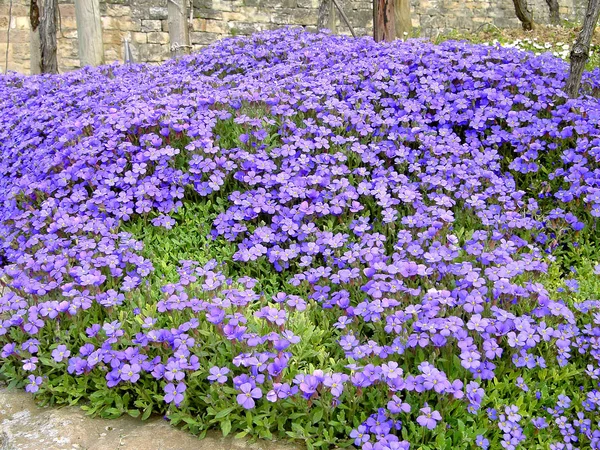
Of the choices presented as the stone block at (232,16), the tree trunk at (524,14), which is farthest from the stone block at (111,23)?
the tree trunk at (524,14)

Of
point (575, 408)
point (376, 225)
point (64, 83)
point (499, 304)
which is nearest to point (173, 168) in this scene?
point (376, 225)

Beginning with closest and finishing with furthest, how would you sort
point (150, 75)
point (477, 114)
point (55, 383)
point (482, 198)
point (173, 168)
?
point (55, 383) < point (482, 198) < point (173, 168) < point (477, 114) < point (150, 75)

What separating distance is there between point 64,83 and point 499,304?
4647 mm

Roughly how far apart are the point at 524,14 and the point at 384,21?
6.87 meters

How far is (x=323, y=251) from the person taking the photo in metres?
2.98

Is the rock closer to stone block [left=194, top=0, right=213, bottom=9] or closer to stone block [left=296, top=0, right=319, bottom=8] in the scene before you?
stone block [left=194, top=0, right=213, bottom=9]

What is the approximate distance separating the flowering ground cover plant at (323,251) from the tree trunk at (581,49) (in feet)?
0.41

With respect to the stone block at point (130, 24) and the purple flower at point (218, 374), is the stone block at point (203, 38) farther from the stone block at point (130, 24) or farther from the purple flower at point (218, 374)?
the purple flower at point (218, 374)

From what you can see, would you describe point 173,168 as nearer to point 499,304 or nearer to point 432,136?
point 432,136

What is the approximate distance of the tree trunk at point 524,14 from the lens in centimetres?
1170

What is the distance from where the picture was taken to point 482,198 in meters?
3.25

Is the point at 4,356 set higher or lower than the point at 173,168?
lower

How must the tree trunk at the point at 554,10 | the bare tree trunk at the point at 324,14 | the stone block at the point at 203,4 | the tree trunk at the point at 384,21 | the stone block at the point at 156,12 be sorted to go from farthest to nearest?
1. the tree trunk at the point at 554,10
2. the stone block at the point at 203,4
3. the stone block at the point at 156,12
4. the bare tree trunk at the point at 324,14
5. the tree trunk at the point at 384,21

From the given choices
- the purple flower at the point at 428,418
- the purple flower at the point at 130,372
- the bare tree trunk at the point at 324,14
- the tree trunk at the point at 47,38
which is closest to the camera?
the purple flower at the point at 428,418
